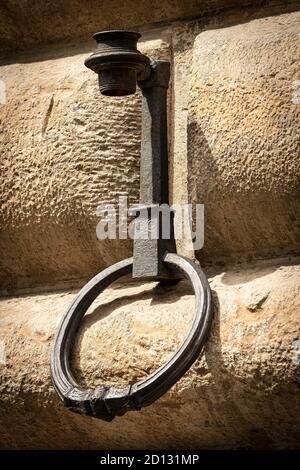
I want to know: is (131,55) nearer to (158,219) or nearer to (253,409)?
(158,219)

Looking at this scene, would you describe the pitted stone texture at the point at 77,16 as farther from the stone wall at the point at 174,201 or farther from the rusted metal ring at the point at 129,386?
the rusted metal ring at the point at 129,386

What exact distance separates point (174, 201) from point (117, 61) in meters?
0.16

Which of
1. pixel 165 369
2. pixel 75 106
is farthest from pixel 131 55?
pixel 165 369

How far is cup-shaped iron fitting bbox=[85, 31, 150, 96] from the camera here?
1099 millimetres

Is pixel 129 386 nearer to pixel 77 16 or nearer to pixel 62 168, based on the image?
pixel 62 168

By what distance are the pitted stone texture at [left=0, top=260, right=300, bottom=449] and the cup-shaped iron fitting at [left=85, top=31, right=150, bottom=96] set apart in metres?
0.19

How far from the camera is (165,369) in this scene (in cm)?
104

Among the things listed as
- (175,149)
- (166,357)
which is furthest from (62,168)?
(166,357)

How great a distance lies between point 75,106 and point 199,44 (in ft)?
0.45

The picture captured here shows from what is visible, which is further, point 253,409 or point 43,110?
point 43,110

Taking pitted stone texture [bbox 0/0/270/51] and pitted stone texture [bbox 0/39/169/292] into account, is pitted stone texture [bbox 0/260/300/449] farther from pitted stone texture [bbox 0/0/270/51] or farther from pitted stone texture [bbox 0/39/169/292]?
pitted stone texture [bbox 0/0/270/51]

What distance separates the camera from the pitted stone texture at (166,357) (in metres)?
1.06

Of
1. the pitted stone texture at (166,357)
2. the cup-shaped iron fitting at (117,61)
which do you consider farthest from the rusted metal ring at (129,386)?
the cup-shaped iron fitting at (117,61)

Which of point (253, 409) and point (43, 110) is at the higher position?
point (43, 110)
